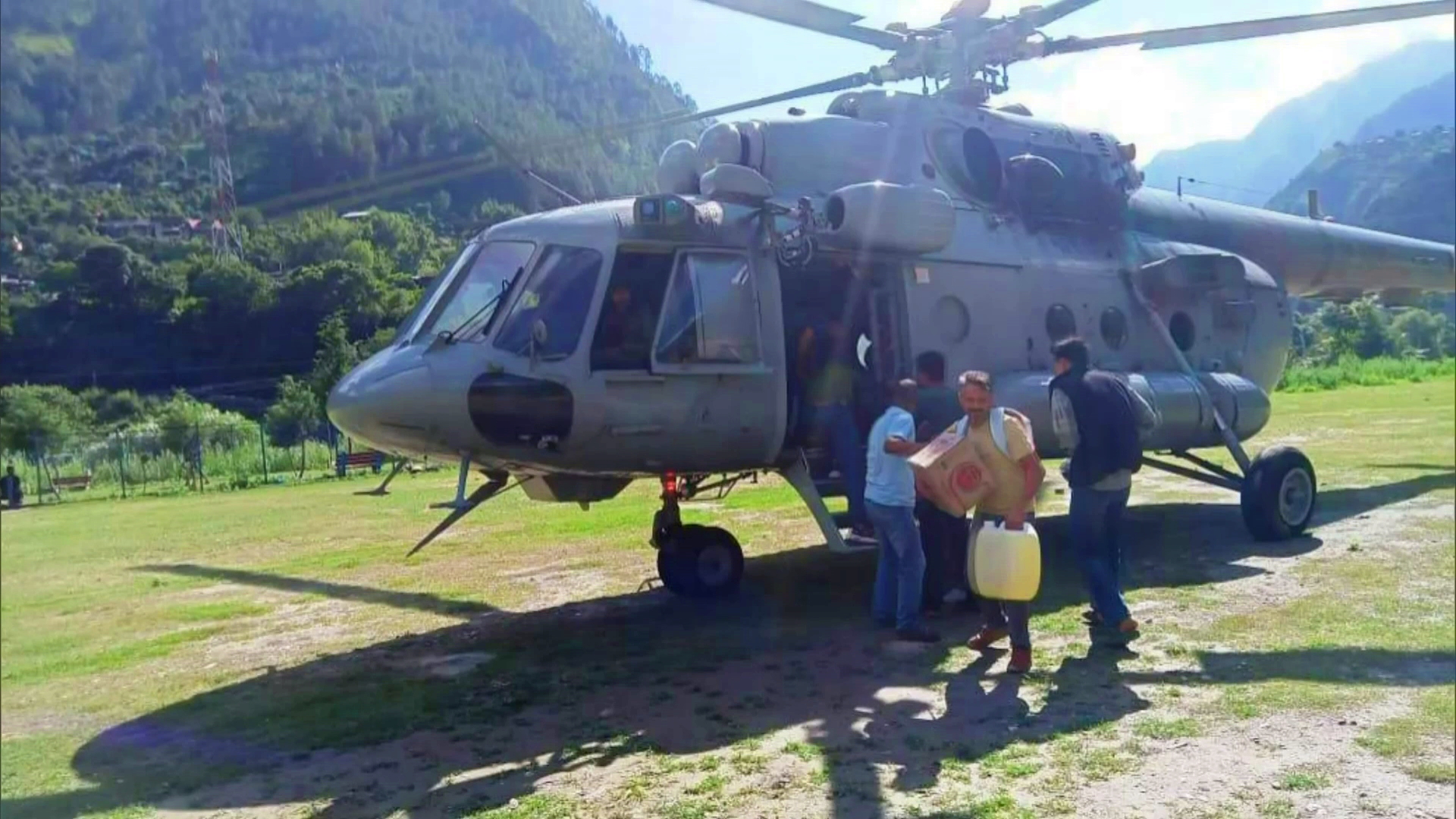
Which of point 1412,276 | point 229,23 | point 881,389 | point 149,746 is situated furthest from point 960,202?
point 1412,276

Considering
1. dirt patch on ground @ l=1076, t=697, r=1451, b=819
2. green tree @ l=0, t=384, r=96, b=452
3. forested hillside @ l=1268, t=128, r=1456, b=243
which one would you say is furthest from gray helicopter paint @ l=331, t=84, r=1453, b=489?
dirt patch on ground @ l=1076, t=697, r=1451, b=819

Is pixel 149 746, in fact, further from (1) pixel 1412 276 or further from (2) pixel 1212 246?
(1) pixel 1412 276

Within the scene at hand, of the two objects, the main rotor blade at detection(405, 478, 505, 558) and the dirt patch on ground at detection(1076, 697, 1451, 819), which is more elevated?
the main rotor blade at detection(405, 478, 505, 558)

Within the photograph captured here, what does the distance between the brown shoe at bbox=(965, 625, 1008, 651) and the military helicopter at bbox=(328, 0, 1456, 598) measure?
960mm

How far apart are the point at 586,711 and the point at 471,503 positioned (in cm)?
162

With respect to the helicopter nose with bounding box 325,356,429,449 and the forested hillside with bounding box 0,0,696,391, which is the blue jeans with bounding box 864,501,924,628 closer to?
the helicopter nose with bounding box 325,356,429,449

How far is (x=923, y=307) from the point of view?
777 cm

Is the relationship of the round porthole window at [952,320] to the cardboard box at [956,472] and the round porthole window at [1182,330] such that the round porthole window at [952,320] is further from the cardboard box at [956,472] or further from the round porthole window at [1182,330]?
the round porthole window at [1182,330]

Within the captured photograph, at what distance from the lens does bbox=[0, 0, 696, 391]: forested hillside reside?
5984 mm

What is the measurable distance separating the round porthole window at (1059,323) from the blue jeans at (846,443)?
7.11 feet

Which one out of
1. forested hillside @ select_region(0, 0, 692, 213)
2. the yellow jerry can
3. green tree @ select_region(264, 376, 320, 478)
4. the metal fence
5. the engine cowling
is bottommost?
the yellow jerry can

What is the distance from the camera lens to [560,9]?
6281 millimetres

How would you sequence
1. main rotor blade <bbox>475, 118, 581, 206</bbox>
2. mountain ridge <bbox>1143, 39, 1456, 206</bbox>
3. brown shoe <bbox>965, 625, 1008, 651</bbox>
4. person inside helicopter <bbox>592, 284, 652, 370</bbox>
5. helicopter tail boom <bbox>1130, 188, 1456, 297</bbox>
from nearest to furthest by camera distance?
1. brown shoe <bbox>965, 625, 1008, 651</bbox>
2. person inside helicopter <bbox>592, 284, 652, 370</bbox>
3. main rotor blade <bbox>475, 118, 581, 206</bbox>
4. mountain ridge <bbox>1143, 39, 1456, 206</bbox>
5. helicopter tail boom <bbox>1130, 188, 1456, 297</bbox>

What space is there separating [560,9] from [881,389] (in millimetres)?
3129
